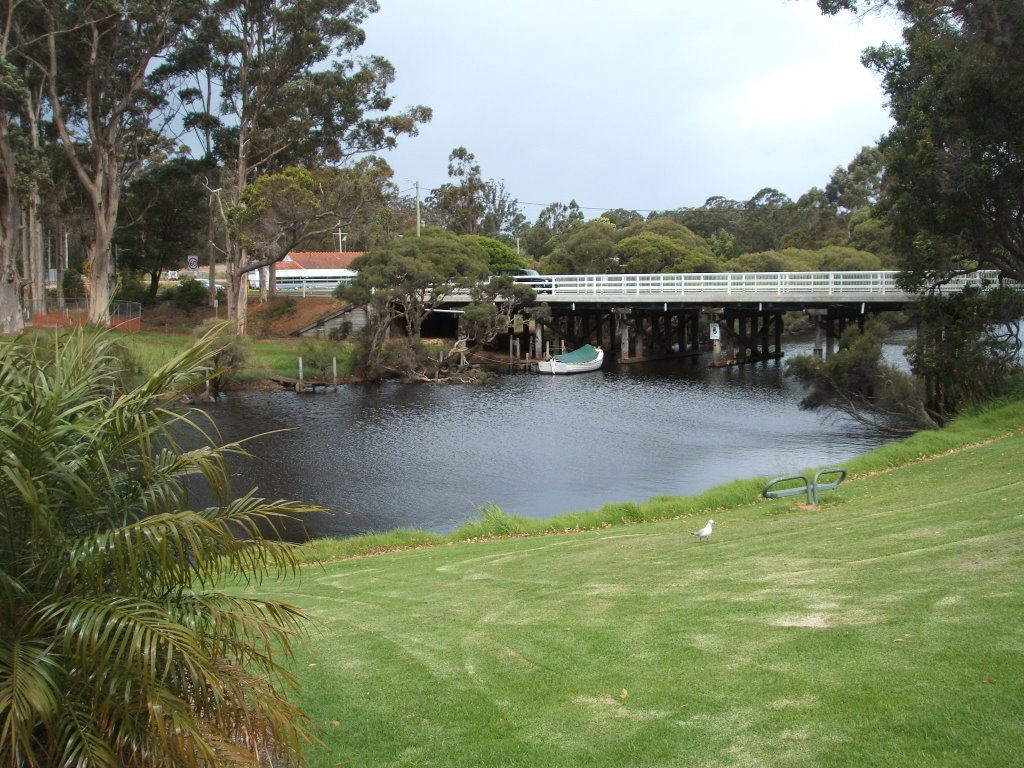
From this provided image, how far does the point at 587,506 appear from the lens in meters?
22.4

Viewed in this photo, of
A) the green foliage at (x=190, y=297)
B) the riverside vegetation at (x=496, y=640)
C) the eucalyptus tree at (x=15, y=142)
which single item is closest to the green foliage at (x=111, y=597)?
the riverside vegetation at (x=496, y=640)

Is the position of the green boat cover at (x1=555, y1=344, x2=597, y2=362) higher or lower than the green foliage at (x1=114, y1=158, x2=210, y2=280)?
lower

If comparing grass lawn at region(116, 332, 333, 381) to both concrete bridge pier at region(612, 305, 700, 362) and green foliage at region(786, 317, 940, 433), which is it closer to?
concrete bridge pier at region(612, 305, 700, 362)

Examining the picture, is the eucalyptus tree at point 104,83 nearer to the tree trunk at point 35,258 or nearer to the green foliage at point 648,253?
the tree trunk at point 35,258

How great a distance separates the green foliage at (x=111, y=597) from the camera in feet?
13.9

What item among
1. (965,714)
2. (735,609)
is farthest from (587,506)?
(965,714)

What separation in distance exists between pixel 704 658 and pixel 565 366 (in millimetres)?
46408

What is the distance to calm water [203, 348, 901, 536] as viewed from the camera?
77.3ft

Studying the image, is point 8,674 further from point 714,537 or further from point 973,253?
point 973,253

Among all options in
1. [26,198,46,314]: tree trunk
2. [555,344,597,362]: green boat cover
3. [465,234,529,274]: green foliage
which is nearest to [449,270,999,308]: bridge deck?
[555,344,597,362]: green boat cover

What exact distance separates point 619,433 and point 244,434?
12837 millimetres

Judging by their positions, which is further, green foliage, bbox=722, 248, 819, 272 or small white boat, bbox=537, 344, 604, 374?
green foliage, bbox=722, 248, 819, 272

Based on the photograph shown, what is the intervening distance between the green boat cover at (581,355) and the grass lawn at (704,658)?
4265 cm

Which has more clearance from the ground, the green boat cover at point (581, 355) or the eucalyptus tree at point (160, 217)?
the eucalyptus tree at point (160, 217)
